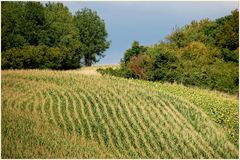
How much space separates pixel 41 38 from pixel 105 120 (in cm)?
1138

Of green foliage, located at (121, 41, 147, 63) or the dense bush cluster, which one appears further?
green foliage, located at (121, 41, 147, 63)

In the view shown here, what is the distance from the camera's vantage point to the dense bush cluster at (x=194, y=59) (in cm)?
2612

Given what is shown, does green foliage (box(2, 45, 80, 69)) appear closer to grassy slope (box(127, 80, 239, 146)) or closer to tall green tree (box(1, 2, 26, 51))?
tall green tree (box(1, 2, 26, 51))

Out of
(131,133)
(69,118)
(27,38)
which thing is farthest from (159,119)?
(27,38)

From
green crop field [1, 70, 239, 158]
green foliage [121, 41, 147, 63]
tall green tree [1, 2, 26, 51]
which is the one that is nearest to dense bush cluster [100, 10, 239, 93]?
green foliage [121, 41, 147, 63]

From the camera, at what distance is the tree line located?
2247 cm

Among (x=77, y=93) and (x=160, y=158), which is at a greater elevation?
(x=77, y=93)

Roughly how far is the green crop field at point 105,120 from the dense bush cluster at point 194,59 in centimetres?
385

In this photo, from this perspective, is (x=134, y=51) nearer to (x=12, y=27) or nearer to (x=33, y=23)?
(x=33, y=23)

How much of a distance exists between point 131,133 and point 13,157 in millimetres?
4769

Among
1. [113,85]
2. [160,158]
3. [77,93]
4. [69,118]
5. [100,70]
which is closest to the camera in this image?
[160,158]

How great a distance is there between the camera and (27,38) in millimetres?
23750

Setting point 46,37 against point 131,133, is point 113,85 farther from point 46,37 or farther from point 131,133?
point 131,133

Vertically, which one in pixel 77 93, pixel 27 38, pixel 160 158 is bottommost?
pixel 160 158
